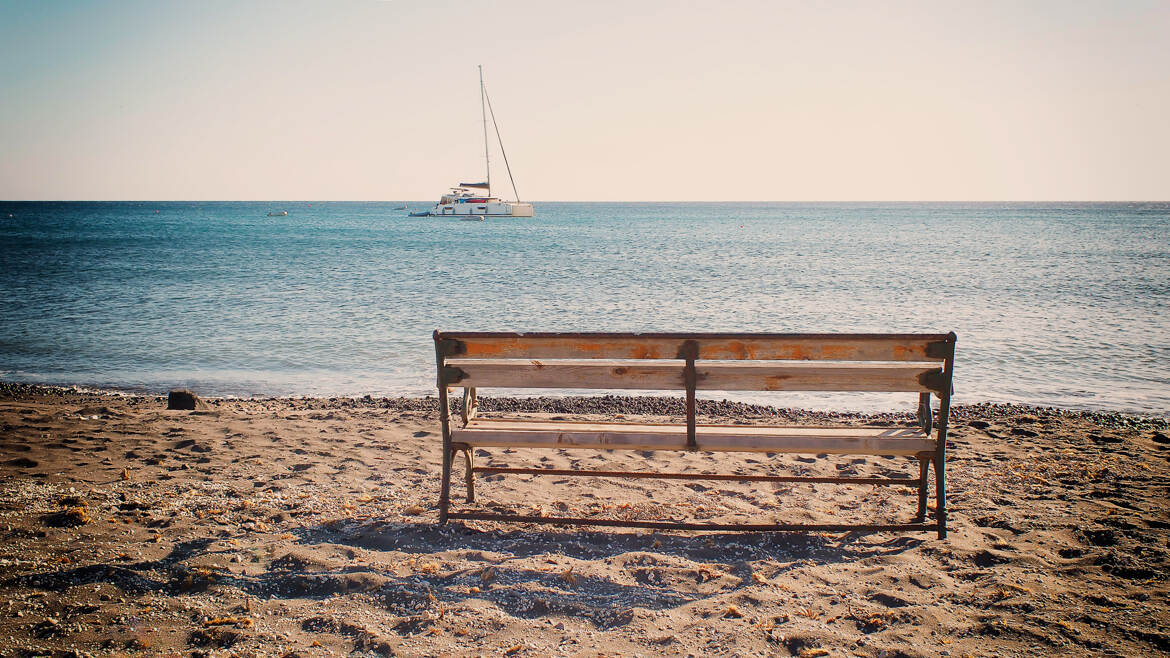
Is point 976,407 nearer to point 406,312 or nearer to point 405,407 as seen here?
point 405,407

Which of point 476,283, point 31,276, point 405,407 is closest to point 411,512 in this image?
point 405,407

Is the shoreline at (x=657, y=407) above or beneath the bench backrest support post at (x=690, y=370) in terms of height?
beneath

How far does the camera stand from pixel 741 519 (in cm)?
421

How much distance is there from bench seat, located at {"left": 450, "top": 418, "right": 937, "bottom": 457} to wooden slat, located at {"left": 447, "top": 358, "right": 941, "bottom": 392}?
28 cm

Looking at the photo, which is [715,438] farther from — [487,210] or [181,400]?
[487,210]

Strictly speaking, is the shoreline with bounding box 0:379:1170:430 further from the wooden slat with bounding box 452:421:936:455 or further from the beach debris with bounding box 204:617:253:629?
the beach debris with bounding box 204:617:253:629

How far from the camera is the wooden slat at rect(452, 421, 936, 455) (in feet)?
12.3

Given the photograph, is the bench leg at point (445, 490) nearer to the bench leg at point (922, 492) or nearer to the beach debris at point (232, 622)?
the beach debris at point (232, 622)

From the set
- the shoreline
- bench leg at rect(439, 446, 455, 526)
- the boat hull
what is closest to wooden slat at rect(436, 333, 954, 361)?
bench leg at rect(439, 446, 455, 526)

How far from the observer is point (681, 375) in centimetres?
373

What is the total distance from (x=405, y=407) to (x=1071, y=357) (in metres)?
11.1

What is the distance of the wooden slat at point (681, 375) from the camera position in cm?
369

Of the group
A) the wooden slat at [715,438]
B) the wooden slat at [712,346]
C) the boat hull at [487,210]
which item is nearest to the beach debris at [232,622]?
the wooden slat at [715,438]

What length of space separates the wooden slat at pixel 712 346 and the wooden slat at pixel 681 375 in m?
0.07
